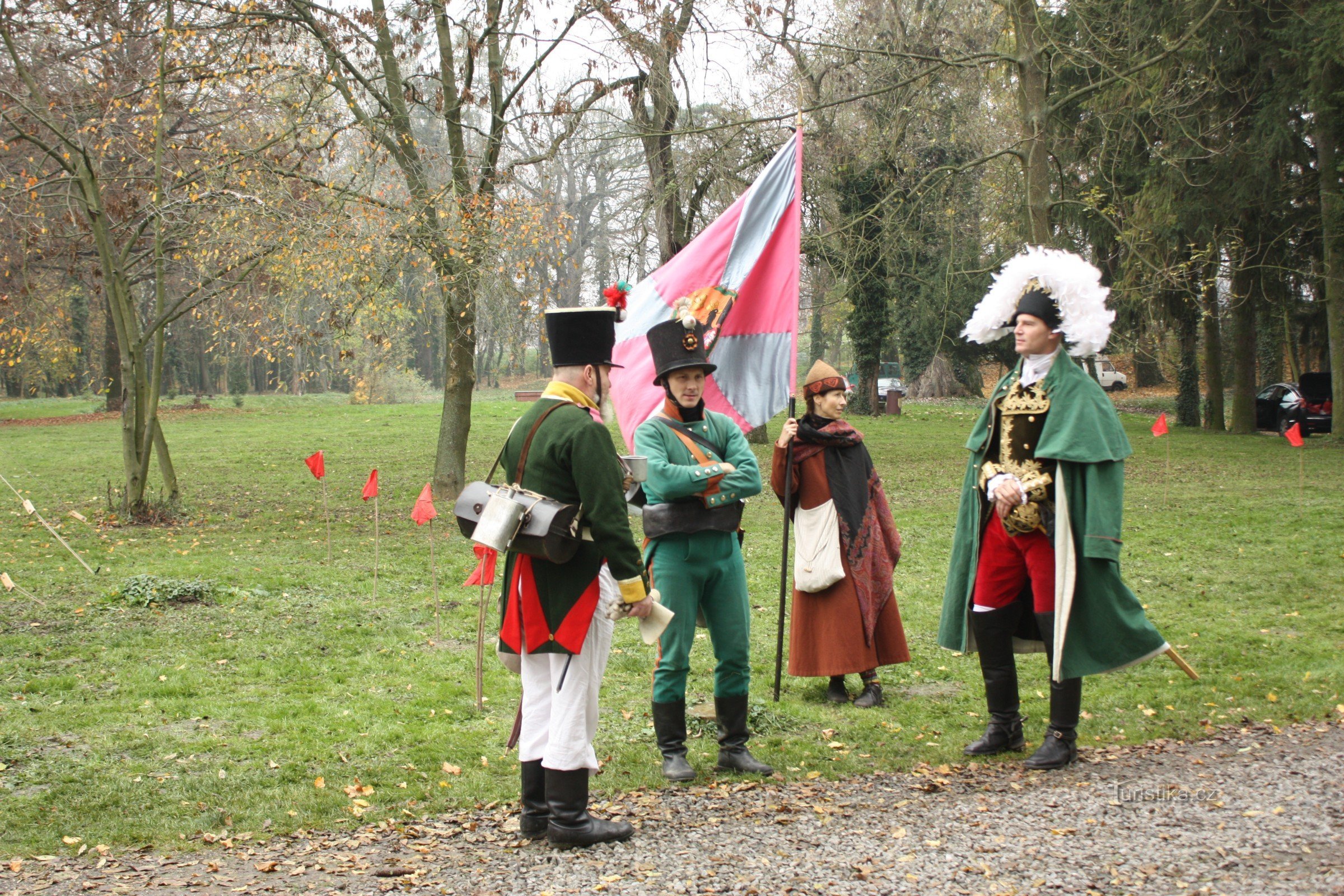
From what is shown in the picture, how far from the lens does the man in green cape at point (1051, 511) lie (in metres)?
4.70

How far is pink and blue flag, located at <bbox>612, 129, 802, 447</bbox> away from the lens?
5848 millimetres

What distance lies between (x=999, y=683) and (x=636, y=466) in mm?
2057

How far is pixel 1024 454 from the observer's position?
490 cm

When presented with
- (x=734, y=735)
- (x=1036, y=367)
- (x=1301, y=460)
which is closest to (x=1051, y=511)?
(x=1036, y=367)

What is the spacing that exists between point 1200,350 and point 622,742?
34.3m

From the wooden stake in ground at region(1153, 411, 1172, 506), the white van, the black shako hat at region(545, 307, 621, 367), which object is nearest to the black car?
the wooden stake in ground at region(1153, 411, 1172, 506)

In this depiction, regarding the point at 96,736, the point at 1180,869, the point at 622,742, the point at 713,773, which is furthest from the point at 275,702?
the point at 1180,869

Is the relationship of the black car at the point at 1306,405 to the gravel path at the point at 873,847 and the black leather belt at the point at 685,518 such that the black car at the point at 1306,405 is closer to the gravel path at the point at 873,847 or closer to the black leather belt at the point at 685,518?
the gravel path at the point at 873,847

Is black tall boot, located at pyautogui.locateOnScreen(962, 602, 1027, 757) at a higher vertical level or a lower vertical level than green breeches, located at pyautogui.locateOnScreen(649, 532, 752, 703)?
lower

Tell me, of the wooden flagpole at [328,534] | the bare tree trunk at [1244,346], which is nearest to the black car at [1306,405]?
the bare tree trunk at [1244,346]

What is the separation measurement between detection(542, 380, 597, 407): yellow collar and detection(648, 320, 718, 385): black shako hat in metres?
0.77

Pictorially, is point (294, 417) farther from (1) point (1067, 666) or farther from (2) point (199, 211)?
(1) point (1067, 666)

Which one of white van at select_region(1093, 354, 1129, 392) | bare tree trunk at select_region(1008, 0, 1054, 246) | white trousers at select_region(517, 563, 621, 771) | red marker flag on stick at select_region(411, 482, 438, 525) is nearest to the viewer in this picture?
white trousers at select_region(517, 563, 621, 771)

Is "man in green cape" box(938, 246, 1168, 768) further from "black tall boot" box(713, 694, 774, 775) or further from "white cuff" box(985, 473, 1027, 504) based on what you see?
"black tall boot" box(713, 694, 774, 775)
